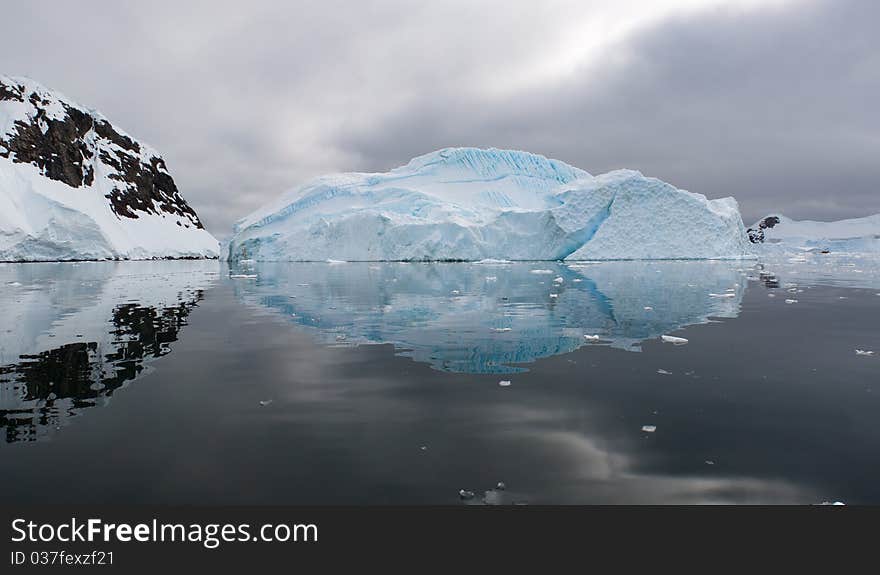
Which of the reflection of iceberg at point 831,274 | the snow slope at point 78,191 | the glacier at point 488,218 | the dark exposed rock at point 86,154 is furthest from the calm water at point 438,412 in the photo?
the dark exposed rock at point 86,154

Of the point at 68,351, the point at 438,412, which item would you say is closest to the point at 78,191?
the point at 68,351

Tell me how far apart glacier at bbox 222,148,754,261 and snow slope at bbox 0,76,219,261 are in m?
14.9

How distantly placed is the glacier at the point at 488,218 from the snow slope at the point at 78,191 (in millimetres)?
14935

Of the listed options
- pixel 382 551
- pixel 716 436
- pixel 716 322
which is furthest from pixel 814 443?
pixel 716 322

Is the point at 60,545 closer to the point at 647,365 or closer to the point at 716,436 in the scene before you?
the point at 716,436

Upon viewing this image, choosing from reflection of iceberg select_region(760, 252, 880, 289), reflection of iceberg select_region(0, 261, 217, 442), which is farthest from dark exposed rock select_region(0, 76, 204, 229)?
reflection of iceberg select_region(760, 252, 880, 289)

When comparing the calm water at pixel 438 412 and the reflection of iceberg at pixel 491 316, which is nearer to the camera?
the calm water at pixel 438 412

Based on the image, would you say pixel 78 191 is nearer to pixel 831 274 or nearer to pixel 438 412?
pixel 831 274

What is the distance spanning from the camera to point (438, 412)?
14.0ft

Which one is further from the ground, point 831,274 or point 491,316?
point 831,274

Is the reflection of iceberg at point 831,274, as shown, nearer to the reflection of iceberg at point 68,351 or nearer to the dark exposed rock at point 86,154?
the reflection of iceberg at point 68,351

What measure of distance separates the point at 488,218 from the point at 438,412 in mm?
41073

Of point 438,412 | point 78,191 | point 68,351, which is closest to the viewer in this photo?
point 438,412

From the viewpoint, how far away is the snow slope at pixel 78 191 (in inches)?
1984
